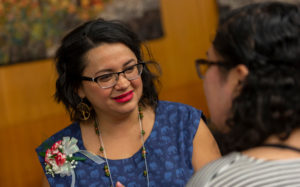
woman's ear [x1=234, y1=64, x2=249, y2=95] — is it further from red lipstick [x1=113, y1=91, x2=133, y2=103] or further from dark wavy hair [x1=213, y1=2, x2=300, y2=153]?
red lipstick [x1=113, y1=91, x2=133, y2=103]

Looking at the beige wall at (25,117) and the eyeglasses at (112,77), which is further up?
the eyeglasses at (112,77)

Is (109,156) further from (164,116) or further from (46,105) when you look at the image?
(46,105)

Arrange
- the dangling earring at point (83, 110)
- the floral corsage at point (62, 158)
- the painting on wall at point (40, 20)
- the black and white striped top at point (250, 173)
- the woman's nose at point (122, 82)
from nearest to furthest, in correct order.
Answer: the black and white striped top at point (250, 173)
the woman's nose at point (122, 82)
the floral corsage at point (62, 158)
the dangling earring at point (83, 110)
the painting on wall at point (40, 20)

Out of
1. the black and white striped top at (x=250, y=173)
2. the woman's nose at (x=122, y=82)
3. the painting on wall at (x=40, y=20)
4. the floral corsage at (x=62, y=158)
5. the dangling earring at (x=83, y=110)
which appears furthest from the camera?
the painting on wall at (x=40, y=20)

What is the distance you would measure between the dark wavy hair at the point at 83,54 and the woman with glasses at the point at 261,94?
947 millimetres

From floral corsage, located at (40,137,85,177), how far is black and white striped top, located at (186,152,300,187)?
1.06 meters

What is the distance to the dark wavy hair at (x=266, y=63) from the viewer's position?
3.22 ft

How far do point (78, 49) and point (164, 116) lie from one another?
2.00 ft

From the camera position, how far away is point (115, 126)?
6.62 feet

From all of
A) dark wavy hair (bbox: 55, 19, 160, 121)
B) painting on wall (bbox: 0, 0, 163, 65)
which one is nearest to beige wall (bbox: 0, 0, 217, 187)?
painting on wall (bbox: 0, 0, 163, 65)

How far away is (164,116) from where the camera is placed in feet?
6.81

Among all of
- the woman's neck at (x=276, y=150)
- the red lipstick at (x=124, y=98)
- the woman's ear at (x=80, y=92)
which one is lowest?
the woman's neck at (x=276, y=150)

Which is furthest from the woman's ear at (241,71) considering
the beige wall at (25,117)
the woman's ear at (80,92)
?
the beige wall at (25,117)

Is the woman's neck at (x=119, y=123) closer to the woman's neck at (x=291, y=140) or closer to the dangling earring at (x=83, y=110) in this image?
the dangling earring at (x=83, y=110)
